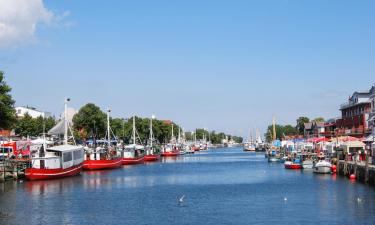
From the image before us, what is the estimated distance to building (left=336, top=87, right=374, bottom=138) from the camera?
133 m

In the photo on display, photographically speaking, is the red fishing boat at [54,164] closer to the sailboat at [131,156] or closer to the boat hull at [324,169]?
the boat hull at [324,169]

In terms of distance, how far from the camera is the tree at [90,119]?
186750 mm

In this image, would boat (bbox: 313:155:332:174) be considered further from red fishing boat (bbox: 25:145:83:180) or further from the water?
red fishing boat (bbox: 25:145:83:180)

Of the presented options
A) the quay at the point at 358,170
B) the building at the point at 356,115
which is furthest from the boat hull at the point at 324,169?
the building at the point at 356,115

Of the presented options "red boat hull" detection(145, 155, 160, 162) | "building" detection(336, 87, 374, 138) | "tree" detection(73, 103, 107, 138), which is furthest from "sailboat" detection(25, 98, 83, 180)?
"tree" detection(73, 103, 107, 138)

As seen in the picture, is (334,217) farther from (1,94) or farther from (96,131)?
(96,131)

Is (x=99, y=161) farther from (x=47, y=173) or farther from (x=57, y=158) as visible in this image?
(x=47, y=173)

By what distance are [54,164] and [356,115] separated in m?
75.8

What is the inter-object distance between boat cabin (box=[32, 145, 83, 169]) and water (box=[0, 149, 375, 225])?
3.83 metres

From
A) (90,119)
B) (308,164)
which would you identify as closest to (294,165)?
(308,164)

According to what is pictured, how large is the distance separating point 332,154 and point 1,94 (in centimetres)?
6064

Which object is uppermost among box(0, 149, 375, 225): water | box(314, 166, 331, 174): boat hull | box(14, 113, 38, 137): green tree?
box(14, 113, 38, 137): green tree

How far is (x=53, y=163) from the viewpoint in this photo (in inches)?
3834

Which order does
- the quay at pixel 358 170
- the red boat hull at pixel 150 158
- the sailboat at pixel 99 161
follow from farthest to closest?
Answer: 1. the red boat hull at pixel 150 158
2. the sailboat at pixel 99 161
3. the quay at pixel 358 170
